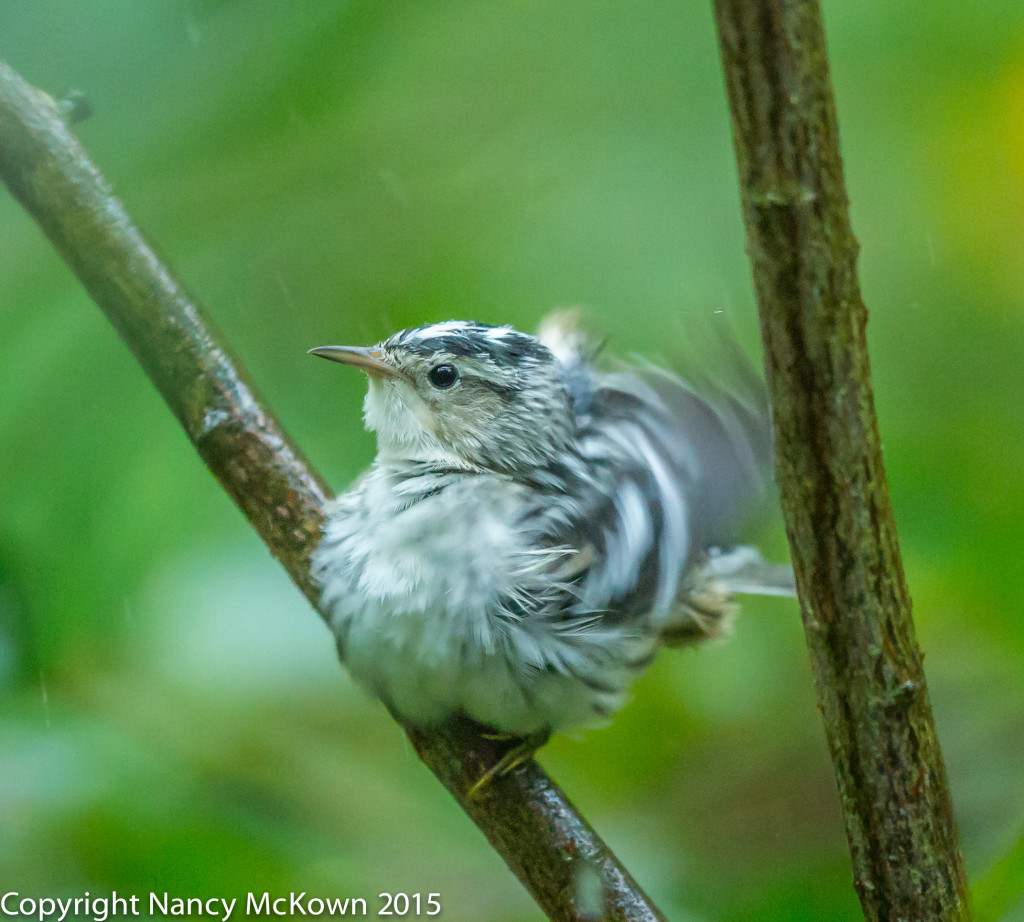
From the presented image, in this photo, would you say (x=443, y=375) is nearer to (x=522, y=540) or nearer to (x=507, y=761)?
(x=522, y=540)

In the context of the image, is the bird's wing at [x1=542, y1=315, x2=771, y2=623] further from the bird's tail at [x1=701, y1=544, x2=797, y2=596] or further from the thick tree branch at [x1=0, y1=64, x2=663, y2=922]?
the thick tree branch at [x1=0, y1=64, x2=663, y2=922]

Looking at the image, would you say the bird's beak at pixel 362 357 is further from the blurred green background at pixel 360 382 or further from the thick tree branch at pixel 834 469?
the thick tree branch at pixel 834 469

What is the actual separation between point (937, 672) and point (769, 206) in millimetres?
1449

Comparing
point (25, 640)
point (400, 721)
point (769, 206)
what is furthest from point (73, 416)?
point (769, 206)

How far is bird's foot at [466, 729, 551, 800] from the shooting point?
182cm

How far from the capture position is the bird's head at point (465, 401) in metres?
2.17

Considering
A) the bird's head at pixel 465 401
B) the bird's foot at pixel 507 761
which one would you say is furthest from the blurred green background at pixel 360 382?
the bird's foot at pixel 507 761

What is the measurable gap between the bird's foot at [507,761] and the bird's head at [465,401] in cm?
58

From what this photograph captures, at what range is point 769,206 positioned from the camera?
966 mm

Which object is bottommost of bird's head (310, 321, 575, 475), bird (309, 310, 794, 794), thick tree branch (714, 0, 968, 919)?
thick tree branch (714, 0, 968, 919)

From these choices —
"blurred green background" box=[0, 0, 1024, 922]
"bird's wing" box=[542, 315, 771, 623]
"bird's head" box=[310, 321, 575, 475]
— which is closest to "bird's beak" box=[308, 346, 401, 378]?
"bird's head" box=[310, 321, 575, 475]

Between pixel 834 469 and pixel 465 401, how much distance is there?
125 centimetres

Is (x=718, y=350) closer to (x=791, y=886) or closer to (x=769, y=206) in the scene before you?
(x=769, y=206)

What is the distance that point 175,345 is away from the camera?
A: 1984mm
